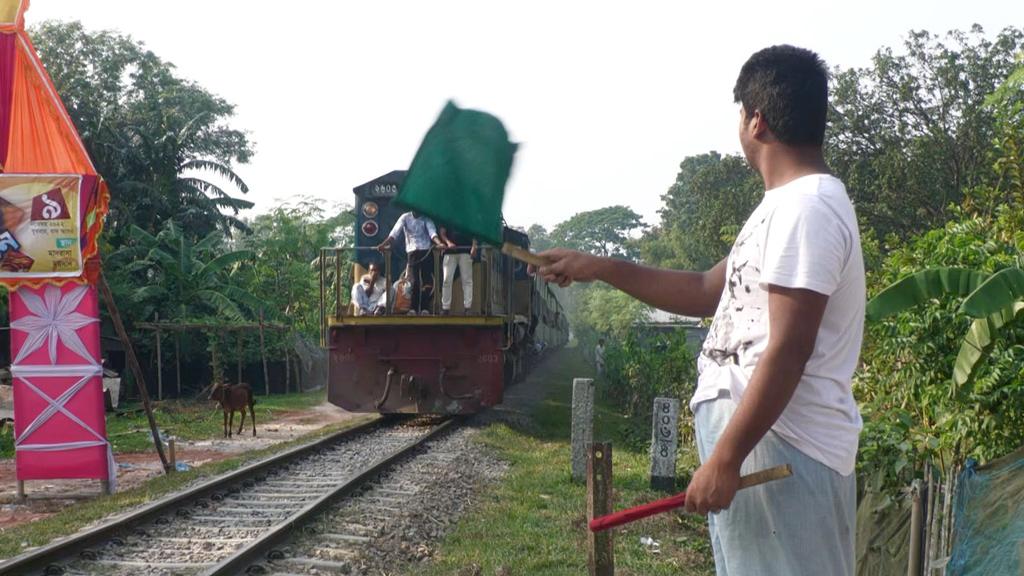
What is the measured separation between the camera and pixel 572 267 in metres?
2.86

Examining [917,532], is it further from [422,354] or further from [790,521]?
[422,354]

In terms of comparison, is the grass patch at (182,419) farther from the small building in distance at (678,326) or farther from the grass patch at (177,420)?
the small building in distance at (678,326)

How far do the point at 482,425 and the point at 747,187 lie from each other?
21.2 m

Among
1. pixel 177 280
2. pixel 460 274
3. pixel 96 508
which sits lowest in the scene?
pixel 96 508

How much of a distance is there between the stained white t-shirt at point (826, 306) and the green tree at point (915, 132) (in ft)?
74.2

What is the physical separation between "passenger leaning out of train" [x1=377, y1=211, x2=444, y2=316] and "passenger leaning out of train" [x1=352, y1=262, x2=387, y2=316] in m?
0.49

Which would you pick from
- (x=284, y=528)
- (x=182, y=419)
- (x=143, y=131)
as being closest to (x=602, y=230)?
(x=143, y=131)

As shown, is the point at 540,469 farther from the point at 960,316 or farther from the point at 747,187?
the point at 747,187

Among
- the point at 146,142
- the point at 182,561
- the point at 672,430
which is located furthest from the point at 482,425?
the point at 146,142

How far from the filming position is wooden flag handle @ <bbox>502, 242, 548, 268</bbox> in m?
2.72

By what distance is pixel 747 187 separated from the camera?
33219mm

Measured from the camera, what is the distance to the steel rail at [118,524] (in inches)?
223

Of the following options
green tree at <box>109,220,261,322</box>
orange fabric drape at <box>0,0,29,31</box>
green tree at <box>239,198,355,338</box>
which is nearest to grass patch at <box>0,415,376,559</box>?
orange fabric drape at <box>0,0,29,31</box>

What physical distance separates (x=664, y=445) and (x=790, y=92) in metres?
6.76
